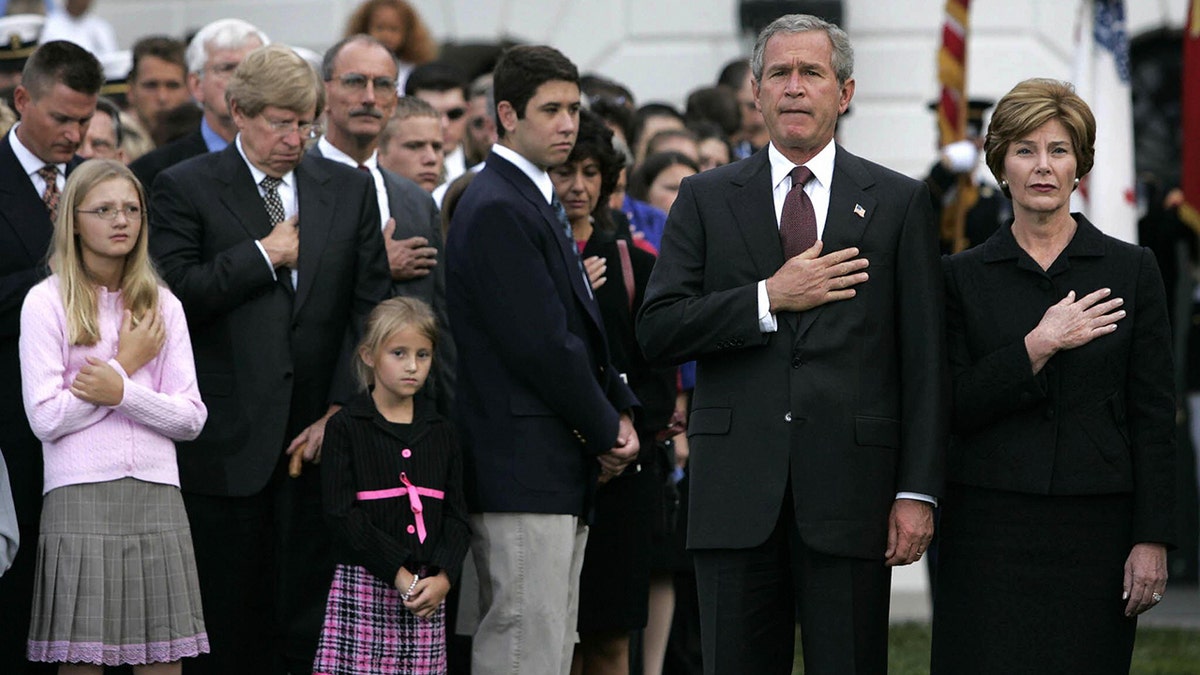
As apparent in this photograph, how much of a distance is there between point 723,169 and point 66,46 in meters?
2.78

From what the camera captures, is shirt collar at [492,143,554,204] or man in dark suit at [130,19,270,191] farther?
man in dark suit at [130,19,270,191]

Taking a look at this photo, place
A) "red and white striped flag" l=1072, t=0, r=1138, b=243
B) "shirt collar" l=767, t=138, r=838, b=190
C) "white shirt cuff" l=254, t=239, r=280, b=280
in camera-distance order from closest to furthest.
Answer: "shirt collar" l=767, t=138, r=838, b=190, "white shirt cuff" l=254, t=239, r=280, b=280, "red and white striped flag" l=1072, t=0, r=1138, b=243

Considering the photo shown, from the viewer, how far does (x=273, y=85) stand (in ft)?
22.5

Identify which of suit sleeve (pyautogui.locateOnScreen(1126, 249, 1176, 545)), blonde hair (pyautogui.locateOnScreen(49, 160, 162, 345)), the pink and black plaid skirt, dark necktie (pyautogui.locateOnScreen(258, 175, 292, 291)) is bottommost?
the pink and black plaid skirt

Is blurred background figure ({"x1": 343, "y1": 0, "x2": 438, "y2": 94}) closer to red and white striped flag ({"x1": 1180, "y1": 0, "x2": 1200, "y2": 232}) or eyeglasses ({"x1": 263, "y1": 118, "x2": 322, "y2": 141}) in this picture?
red and white striped flag ({"x1": 1180, "y1": 0, "x2": 1200, "y2": 232})

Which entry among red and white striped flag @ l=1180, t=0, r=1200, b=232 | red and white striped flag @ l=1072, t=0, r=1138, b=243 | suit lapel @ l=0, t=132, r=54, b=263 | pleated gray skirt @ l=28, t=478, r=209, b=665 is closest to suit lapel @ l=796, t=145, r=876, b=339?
pleated gray skirt @ l=28, t=478, r=209, b=665

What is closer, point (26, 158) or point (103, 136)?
point (26, 158)

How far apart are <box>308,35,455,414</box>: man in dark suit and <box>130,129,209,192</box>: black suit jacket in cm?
47

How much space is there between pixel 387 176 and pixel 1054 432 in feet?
9.62

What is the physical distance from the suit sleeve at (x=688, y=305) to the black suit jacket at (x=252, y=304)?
63.4 inches

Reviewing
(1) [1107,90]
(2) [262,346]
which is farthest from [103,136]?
(1) [1107,90]

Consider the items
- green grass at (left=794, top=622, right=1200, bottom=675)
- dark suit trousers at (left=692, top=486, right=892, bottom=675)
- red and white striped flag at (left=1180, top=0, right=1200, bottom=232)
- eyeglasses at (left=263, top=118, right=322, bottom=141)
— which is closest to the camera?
dark suit trousers at (left=692, top=486, right=892, bottom=675)

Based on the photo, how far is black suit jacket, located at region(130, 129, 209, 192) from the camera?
7.70m

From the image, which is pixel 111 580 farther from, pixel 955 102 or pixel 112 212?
pixel 955 102
